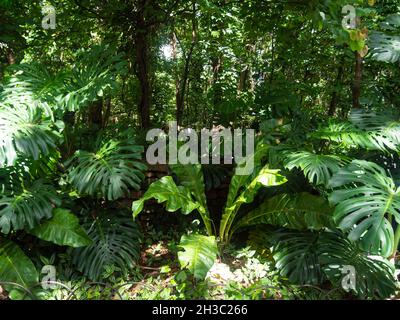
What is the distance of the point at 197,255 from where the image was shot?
2.25 m

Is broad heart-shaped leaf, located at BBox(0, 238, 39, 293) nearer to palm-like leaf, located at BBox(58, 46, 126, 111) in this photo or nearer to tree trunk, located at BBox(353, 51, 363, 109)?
palm-like leaf, located at BBox(58, 46, 126, 111)

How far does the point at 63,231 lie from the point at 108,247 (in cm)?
35

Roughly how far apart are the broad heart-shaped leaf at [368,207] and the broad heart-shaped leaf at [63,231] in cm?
155

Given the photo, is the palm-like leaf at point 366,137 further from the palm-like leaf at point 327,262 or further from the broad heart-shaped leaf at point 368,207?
the palm-like leaf at point 327,262

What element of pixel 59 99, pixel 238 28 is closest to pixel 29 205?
pixel 59 99

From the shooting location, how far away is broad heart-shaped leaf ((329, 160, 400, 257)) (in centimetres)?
177

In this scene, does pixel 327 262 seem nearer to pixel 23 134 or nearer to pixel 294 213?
pixel 294 213

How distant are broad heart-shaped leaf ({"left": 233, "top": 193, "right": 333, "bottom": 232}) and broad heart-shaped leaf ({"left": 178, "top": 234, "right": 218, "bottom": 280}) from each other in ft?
1.55

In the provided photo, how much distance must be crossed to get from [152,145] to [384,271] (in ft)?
6.65

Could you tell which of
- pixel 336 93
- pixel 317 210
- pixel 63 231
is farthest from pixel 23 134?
pixel 336 93

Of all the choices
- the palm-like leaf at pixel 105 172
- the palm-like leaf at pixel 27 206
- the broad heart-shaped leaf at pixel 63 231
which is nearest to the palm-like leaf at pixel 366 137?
the palm-like leaf at pixel 105 172

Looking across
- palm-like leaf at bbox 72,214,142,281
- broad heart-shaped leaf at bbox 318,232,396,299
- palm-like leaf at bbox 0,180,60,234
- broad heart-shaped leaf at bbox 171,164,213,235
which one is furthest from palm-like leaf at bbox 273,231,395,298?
Result: palm-like leaf at bbox 0,180,60,234

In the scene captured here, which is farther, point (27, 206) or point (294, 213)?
point (294, 213)

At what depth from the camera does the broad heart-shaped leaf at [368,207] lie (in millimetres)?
1766
